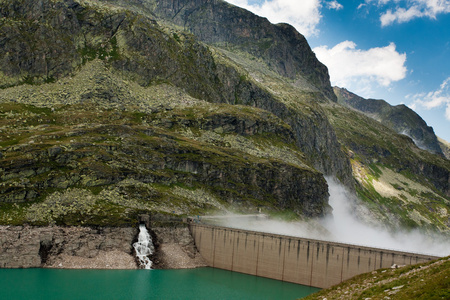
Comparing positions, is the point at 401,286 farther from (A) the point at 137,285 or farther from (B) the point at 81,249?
(B) the point at 81,249

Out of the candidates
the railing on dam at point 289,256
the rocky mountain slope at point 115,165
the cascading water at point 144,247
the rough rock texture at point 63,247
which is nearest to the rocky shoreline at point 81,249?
the rough rock texture at point 63,247

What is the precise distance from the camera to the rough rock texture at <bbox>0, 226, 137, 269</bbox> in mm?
91938

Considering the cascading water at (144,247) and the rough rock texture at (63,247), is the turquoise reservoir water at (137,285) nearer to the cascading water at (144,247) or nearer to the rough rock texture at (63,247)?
the rough rock texture at (63,247)

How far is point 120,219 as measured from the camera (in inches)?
4318

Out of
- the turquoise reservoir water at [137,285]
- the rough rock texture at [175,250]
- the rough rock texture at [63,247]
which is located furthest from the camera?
the rough rock texture at [175,250]

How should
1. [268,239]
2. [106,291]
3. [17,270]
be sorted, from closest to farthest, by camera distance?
1. [106,291]
2. [17,270]
3. [268,239]

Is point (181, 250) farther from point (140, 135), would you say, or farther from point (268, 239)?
point (140, 135)

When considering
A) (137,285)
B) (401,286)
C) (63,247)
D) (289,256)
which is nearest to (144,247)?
(63,247)

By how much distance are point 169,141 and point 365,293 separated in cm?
12747

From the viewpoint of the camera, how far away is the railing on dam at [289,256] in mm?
90000

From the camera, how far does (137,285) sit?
86188 mm

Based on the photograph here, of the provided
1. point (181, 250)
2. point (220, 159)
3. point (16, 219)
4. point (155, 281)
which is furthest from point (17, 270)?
point (220, 159)

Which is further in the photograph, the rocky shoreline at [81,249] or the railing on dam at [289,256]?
the rocky shoreline at [81,249]

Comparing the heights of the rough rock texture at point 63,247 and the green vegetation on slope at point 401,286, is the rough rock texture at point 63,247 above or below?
below
